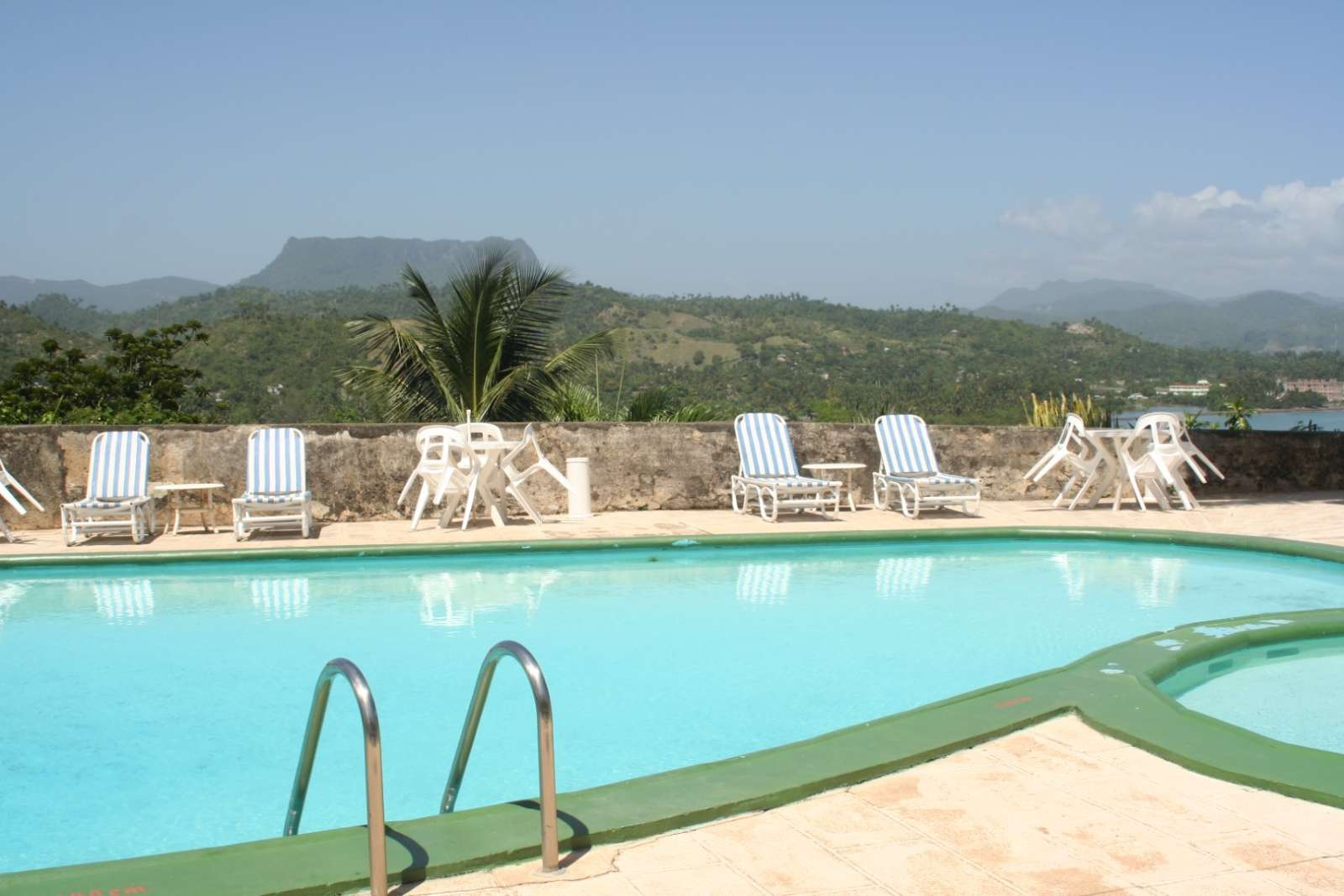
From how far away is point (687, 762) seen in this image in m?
4.16

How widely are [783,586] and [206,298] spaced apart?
53.1 meters

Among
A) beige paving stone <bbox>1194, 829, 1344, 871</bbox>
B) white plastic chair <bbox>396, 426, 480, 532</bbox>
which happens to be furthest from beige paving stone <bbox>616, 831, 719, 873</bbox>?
white plastic chair <bbox>396, 426, 480, 532</bbox>

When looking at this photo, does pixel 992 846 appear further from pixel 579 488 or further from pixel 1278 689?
pixel 579 488

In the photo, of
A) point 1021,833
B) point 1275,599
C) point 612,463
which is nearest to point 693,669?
point 1021,833

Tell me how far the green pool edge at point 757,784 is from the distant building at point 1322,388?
2809cm

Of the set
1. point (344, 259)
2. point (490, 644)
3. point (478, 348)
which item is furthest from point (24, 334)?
point (344, 259)

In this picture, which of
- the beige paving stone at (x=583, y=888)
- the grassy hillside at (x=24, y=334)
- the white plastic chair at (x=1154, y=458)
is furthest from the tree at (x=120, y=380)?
the beige paving stone at (x=583, y=888)

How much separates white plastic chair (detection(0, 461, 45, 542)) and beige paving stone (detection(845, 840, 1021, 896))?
26.2ft

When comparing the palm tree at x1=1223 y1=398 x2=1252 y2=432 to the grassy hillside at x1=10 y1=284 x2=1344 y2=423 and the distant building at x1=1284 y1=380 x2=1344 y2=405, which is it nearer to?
the grassy hillside at x1=10 y1=284 x2=1344 y2=423

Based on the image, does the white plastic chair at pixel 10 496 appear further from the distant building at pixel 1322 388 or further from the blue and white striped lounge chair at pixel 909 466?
the distant building at pixel 1322 388

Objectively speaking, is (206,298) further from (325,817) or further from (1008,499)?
(325,817)

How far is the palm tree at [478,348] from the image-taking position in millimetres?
15062

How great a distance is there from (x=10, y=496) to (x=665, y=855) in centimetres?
776

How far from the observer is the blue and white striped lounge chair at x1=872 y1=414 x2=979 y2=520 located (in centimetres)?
1012
